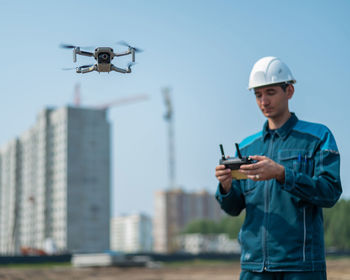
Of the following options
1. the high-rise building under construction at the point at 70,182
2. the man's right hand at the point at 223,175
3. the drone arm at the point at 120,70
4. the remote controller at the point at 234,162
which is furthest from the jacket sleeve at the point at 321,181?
the high-rise building under construction at the point at 70,182

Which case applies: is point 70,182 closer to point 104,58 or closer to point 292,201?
point 292,201

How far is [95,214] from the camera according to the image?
14425 centimetres

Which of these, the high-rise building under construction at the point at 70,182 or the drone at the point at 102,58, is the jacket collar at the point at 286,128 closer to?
the drone at the point at 102,58

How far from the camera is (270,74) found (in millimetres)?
4625

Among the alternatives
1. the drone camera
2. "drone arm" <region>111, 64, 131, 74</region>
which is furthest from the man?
the drone camera

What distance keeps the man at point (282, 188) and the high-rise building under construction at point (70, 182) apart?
136 m

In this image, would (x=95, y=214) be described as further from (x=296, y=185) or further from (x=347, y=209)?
(x=296, y=185)

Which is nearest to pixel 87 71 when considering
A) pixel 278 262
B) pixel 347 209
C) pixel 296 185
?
pixel 296 185

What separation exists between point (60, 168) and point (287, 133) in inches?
5829

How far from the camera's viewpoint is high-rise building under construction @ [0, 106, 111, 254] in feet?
468

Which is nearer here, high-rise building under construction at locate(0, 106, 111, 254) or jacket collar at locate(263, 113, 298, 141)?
jacket collar at locate(263, 113, 298, 141)

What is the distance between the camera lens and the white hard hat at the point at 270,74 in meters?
4.61

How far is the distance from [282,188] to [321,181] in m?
0.31

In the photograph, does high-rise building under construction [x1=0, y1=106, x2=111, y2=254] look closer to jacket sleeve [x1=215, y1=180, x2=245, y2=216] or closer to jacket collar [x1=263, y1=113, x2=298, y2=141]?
jacket sleeve [x1=215, y1=180, x2=245, y2=216]
